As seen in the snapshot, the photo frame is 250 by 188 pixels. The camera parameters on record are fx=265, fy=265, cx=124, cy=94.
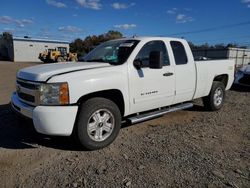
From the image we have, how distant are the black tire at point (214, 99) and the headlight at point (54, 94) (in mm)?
4321

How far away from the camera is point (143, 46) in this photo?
5.18 meters

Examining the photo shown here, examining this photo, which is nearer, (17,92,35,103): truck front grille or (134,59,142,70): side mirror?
(17,92,35,103): truck front grille

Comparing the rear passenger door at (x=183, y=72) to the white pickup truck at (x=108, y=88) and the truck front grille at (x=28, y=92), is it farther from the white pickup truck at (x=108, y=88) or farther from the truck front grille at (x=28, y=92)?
the truck front grille at (x=28, y=92)

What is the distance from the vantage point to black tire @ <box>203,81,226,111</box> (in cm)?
699

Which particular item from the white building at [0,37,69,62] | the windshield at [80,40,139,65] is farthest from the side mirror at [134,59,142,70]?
the white building at [0,37,69,62]

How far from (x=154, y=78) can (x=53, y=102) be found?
80.1 inches

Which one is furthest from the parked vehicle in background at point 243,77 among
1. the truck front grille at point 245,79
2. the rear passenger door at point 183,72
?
the rear passenger door at point 183,72

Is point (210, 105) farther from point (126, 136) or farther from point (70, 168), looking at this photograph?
point (70, 168)

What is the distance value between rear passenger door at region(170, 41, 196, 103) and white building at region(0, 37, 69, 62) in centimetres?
5307

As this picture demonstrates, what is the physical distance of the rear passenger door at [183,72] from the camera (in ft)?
18.7

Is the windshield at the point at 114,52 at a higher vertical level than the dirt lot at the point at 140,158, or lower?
higher

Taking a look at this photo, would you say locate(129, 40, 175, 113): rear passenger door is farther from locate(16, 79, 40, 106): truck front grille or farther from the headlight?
locate(16, 79, 40, 106): truck front grille

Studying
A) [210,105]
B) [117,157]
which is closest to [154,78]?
[117,157]

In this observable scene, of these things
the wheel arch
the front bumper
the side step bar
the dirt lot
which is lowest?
the dirt lot
